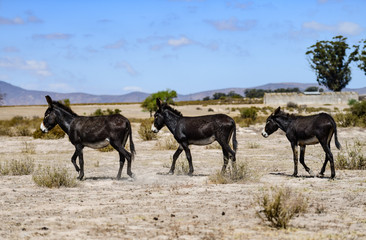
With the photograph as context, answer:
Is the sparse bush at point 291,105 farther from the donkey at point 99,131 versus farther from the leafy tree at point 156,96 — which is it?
the donkey at point 99,131

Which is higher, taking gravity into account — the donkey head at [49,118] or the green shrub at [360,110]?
the donkey head at [49,118]

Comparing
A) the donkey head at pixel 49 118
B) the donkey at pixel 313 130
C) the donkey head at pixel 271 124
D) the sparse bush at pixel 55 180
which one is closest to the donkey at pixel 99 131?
the donkey head at pixel 49 118

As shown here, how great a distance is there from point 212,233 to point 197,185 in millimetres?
4846

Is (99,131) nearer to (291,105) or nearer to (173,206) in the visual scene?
(173,206)

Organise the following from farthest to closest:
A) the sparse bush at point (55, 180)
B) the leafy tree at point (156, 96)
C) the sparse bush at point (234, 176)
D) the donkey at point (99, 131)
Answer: the leafy tree at point (156, 96)
the donkey at point (99, 131)
the sparse bush at point (234, 176)
the sparse bush at point (55, 180)

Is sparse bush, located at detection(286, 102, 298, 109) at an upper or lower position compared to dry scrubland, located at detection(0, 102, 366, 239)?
upper

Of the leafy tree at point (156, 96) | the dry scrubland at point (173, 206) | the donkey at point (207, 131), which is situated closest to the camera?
the dry scrubland at point (173, 206)

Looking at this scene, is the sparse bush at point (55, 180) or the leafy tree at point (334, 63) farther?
the leafy tree at point (334, 63)

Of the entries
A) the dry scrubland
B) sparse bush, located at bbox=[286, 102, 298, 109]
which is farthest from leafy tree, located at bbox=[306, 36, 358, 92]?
the dry scrubland

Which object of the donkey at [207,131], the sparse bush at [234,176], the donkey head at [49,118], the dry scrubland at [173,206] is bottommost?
the dry scrubland at [173,206]

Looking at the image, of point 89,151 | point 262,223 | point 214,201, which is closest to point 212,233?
point 262,223

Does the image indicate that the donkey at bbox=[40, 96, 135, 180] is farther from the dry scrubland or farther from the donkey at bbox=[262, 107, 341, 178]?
the donkey at bbox=[262, 107, 341, 178]

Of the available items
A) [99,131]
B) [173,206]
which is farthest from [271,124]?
[173,206]

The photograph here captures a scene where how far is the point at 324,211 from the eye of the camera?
932 centimetres
